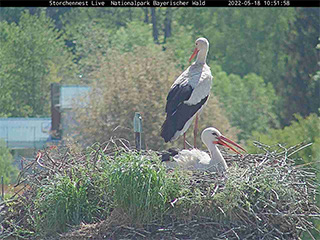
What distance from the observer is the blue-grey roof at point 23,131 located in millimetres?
25828

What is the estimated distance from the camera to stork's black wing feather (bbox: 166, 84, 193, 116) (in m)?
9.91

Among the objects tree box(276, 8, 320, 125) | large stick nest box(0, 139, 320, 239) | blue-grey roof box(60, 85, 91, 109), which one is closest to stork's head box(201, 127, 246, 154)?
large stick nest box(0, 139, 320, 239)

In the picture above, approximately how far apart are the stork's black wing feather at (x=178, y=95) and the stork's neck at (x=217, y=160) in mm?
1397

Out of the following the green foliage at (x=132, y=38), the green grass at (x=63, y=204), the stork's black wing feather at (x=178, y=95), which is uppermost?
the stork's black wing feather at (x=178, y=95)

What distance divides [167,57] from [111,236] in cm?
1579

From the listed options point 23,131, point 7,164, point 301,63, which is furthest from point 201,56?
point 301,63

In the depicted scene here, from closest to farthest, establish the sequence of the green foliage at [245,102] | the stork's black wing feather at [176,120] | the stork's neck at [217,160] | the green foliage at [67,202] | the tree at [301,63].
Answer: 1. the green foliage at [67,202]
2. the stork's neck at [217,160]
3. the stork's black wing feather at [176,120]
4. the tree at [301,63]
5. the green foliage at [245,102]

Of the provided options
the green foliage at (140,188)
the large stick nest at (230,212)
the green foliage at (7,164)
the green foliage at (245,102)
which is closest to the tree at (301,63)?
the green foliage at (245,102)

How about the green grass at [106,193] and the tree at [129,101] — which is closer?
the green grass at [106,193]

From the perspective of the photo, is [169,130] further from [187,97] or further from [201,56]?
[201,56]

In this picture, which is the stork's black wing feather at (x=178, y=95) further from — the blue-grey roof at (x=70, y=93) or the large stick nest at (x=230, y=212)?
the blue-grey roof at (x=70, y=93)

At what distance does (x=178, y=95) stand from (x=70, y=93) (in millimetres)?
14229

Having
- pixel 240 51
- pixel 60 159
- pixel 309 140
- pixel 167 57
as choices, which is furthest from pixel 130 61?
pixel 240 51

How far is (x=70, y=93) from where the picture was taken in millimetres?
23844
